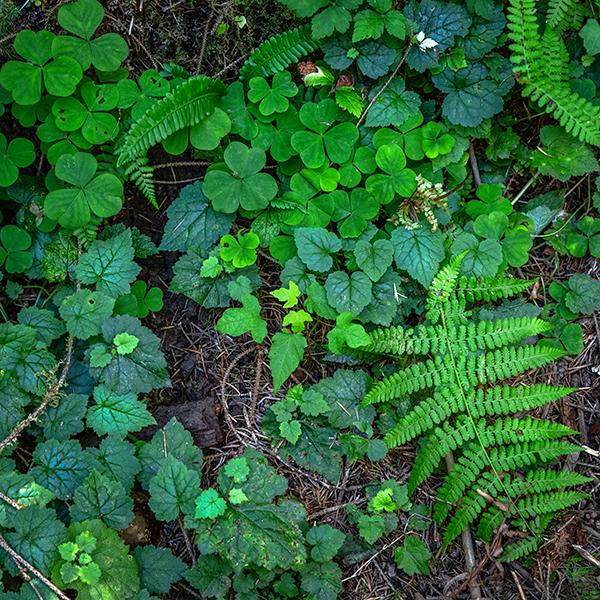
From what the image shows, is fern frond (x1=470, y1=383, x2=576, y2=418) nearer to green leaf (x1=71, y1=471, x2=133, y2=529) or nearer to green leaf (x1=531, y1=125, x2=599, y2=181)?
green leaf (x1=531, y1=125, x2=599, y2=181)

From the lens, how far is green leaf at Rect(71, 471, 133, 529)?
9.87 ft

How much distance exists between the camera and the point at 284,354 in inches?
133

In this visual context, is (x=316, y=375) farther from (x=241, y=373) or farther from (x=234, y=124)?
(x=234, y=124)

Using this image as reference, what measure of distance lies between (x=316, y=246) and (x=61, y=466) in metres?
1.73

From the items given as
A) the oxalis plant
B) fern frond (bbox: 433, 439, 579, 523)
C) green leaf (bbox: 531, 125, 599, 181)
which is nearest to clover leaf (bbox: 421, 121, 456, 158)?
the oxalis plant

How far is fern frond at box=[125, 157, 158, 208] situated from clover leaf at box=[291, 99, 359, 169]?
0.89 m

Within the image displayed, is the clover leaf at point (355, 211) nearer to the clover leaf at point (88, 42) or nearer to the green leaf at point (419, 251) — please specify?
the green leaf at point (419, 251)

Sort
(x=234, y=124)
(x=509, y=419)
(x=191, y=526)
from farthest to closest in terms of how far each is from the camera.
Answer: (x=234, y=124) < (x=509, y=419) < (x=191, y=526)

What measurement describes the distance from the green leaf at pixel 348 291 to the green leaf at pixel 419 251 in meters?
0.24

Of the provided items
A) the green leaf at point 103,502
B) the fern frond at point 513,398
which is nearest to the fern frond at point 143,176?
the green leaf at point 103,502

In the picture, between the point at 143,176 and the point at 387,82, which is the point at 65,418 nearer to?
the point at 143,176

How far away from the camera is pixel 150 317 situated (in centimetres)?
365

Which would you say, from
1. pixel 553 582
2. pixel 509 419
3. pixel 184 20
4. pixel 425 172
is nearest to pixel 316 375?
pixel 509 419

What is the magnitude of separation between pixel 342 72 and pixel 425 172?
29.3 inches
